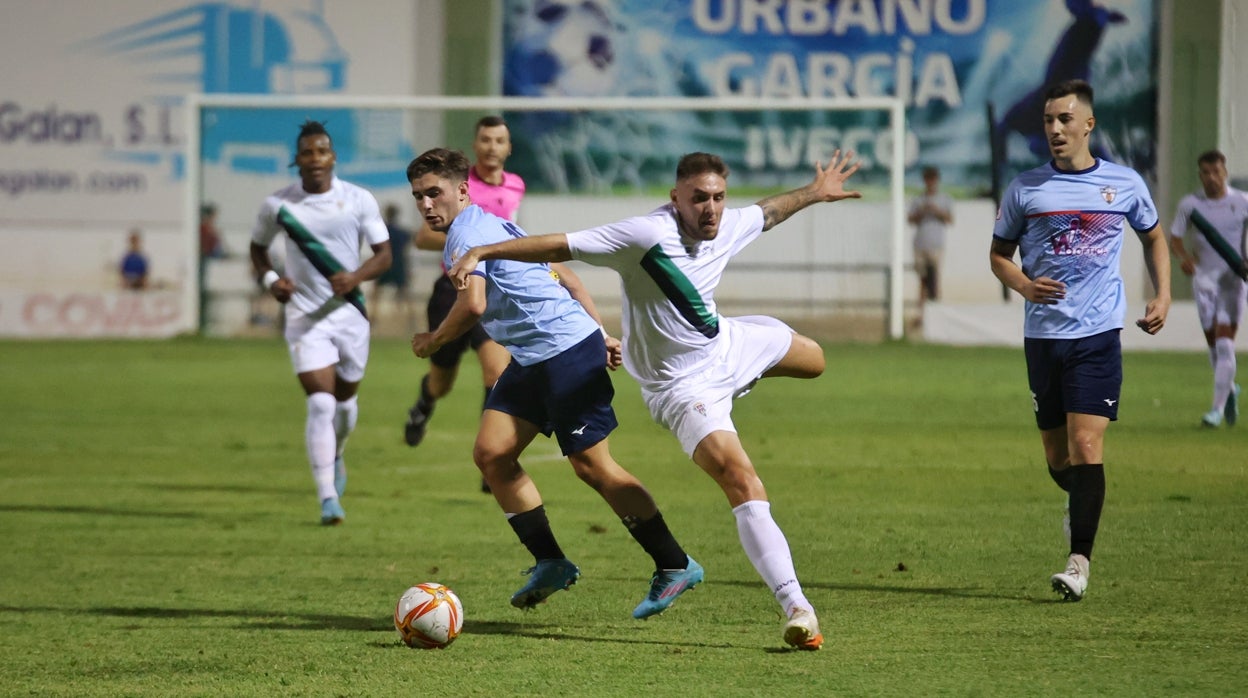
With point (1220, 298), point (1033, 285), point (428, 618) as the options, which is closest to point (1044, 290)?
point (1033, 285)

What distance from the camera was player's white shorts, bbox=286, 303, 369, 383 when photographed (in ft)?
33.3

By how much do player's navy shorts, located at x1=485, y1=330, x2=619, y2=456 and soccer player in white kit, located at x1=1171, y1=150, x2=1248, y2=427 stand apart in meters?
8.99

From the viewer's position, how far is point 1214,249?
1495 cm

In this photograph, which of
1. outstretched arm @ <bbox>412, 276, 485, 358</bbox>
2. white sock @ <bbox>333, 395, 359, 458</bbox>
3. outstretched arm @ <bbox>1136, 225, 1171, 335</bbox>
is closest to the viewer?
outstretched arm @ <bbox>412, 276, 485, 358</bbox>

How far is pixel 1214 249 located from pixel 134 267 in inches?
843

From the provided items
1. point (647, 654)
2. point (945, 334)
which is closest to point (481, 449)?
point (647, 654)

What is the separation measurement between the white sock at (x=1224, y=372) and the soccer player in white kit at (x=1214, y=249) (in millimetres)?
33

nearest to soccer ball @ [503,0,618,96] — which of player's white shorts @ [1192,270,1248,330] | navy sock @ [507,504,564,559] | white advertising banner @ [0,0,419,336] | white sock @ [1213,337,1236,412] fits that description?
white advertising banner @ [0,0,419,336]

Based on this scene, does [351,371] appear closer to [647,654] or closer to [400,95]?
[647,654]

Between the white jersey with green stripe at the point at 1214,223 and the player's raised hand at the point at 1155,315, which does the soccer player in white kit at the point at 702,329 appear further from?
the white jersey with green stripe at the point at 1214,223

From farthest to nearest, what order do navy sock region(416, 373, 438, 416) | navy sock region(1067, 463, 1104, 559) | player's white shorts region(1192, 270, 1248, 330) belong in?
player's white shorts region(1192, 270, 1248, 330), navy sock region(416, 373, 438, 416), navy sock region(1067, 463, 1104, 559)

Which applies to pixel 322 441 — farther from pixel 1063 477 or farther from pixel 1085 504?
pixel 1085 504

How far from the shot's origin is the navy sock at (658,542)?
22.1 feet

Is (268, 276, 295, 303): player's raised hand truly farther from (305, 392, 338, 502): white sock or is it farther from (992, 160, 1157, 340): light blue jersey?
(992, 160, 1157, 340): light blue jersey
